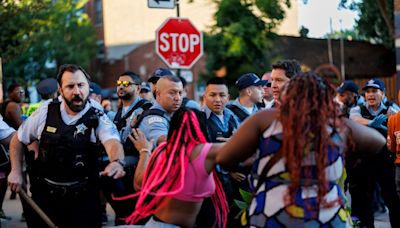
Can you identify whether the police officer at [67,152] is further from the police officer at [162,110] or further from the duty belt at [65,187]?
the police officer at [162,110]

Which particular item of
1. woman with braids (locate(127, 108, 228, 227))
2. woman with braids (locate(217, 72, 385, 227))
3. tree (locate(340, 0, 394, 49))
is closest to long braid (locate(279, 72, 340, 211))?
woman with braids (locate(217, 72, 385, 227))

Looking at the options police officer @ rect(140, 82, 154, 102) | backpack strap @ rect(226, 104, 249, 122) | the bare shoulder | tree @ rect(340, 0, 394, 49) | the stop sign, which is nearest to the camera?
the bare shoulder

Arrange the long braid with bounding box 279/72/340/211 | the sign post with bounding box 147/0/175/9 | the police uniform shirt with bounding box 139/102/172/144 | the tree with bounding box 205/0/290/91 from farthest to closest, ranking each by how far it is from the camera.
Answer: the tree with bounding box 205/0/290/91, the sign post with bounding box 147/0/175/9, the police uniform shirt with bounding box 139/102/172/144, the long braid with bounding box 279/72/340/211

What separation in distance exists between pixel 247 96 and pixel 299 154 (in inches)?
151

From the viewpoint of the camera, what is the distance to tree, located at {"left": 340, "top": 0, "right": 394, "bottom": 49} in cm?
1905

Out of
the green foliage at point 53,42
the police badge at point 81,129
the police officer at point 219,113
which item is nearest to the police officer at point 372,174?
the police officer at point 219,113

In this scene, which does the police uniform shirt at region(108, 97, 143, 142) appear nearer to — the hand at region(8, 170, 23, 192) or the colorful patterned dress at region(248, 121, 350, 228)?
the hand at region(8, 170, 23, 192)

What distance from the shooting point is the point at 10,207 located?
432 inches

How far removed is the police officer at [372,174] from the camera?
7441 millimetres

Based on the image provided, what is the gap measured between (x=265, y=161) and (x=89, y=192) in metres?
2.29

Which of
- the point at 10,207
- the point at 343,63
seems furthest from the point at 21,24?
the point at 343,63

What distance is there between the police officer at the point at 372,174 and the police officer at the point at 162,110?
2509 mm

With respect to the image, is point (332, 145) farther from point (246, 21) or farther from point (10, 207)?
point (246, 21)

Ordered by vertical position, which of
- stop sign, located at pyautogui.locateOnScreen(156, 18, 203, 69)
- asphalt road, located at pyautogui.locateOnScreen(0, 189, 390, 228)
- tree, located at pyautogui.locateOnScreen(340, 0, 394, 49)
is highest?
tree, located at pyautogui.locateOnScreen(340, 0, 394, 49)
